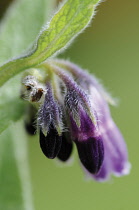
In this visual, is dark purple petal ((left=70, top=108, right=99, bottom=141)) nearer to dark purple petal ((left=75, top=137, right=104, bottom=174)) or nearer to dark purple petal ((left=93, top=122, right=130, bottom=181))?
dark purple petal ((left=75, top=137, right=104, bottom=174))

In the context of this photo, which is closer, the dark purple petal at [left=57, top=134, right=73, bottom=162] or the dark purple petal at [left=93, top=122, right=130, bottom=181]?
the dark purple petal at [left=57, top=134, right=73, bottom=162]

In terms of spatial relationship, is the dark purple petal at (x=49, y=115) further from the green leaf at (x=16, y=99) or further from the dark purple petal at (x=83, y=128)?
the green leaf at (x=16, y=99)

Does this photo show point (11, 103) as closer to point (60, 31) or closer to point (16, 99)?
point (16, 99)

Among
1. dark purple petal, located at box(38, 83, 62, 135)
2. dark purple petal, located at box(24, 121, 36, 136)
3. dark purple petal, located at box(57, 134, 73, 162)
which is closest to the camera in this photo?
dark purple petal, located at box(38, 83, 62, 135)

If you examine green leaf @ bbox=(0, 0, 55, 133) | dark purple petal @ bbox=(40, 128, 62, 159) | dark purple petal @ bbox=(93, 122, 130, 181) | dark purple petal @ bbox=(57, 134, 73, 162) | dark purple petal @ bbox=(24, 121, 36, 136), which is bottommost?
dark purple petal @ bbox=(40, 128, 62, 159)

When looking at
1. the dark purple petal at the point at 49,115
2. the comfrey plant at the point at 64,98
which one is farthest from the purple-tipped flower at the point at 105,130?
the dark purple petal at the point at 49,115

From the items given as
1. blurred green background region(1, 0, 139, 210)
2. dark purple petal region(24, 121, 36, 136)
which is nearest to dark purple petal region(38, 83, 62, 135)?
dark purple petal region(24, 121, 36, 136)

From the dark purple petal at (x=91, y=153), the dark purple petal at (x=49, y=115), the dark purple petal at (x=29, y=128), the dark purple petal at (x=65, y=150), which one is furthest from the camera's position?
the dark purple petal at (x=29, y=128)
